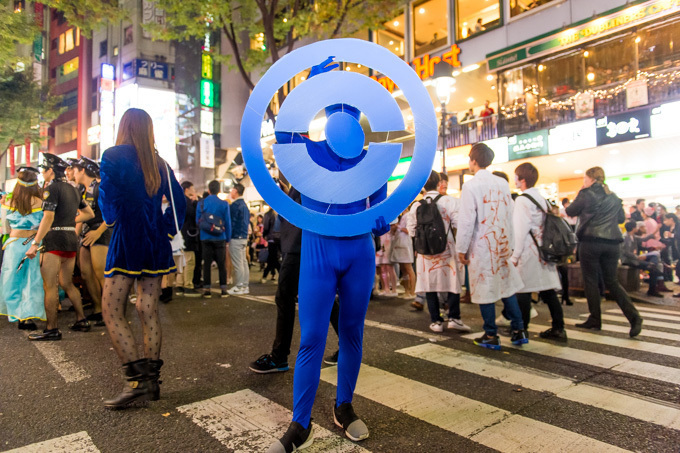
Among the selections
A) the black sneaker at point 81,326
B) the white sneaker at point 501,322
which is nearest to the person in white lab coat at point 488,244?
the white sneaker at point 501,322

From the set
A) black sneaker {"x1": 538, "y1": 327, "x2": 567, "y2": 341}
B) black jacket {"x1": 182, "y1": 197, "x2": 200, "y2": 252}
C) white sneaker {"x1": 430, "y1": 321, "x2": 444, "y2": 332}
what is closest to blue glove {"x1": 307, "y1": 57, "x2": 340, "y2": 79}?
white sneaker {"x1": 430, "y1": 321, "x2": 444, "y2": 332}

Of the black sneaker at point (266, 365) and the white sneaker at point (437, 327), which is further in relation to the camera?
the white sneaker at point (437, 327)

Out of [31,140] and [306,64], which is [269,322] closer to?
[306,64]

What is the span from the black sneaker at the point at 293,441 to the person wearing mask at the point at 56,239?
392 cm

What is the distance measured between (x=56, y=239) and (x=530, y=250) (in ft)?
18.5

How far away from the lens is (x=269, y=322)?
5.68 m

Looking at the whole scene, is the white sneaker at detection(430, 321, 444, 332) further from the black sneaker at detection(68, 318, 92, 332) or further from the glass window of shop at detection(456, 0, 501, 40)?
the glass window of shop at detection(456, 0, 501, 40)

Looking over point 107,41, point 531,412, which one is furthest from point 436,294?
point 107,41

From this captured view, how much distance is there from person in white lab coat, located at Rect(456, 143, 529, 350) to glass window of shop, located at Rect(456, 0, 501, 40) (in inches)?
596

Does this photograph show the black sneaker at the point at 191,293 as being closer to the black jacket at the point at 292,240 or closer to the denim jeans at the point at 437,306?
the denim jeans at the point at 437,306

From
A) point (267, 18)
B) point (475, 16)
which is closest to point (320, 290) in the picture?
point (267, 18)

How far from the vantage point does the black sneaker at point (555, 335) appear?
4.82 meters

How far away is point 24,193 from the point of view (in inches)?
204

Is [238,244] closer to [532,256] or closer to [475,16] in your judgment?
[532,256]
